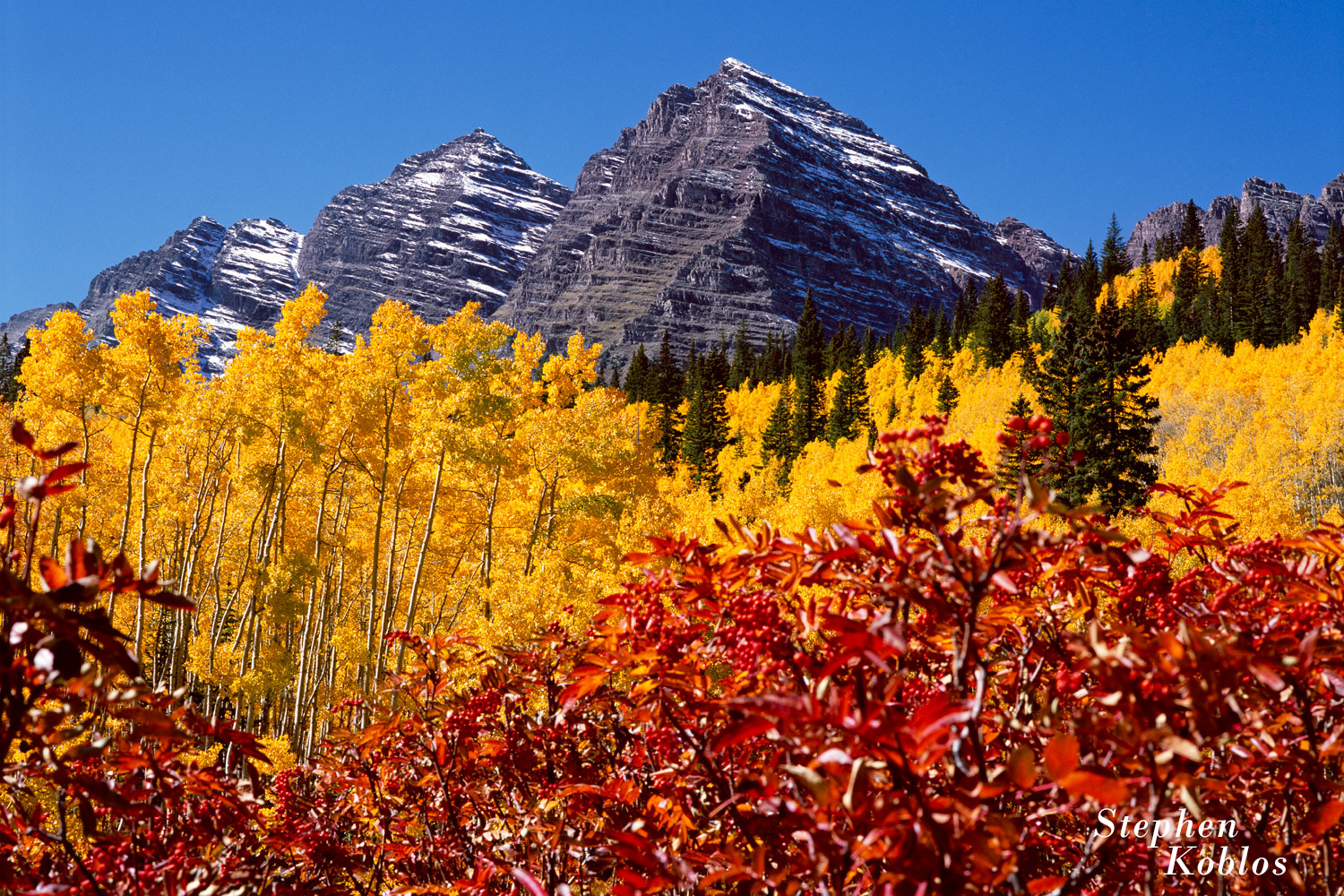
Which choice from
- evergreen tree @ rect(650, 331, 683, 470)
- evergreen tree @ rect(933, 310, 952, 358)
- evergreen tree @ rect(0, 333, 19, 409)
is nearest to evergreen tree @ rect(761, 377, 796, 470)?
evergreen tree @ rect(650, 331, 683, 470)

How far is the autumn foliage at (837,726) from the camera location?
112 cm

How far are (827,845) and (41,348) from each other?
1469 cm

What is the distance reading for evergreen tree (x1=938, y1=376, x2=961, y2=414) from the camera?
158ft

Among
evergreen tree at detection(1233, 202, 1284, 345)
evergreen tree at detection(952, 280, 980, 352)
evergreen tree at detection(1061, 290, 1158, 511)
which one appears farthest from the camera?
evergreen tree at detection(952, 280, 980, 352)

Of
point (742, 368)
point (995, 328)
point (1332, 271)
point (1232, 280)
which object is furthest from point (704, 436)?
point (1332, 271)

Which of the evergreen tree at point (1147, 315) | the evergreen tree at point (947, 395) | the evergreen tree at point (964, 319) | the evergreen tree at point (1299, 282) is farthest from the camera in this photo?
the evergreen tree at point (964, 319)

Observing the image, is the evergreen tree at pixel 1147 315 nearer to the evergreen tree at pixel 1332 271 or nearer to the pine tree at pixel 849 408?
the evergreen tree at pixel 1332 271

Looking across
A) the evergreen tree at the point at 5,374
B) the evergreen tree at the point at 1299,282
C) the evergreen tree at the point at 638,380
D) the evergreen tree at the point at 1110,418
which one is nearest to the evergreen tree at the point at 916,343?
the evergreen tree at the point at 638,380

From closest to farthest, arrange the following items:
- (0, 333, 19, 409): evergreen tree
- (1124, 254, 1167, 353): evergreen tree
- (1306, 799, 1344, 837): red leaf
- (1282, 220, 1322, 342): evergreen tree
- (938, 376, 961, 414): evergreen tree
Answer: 1. (1306, 799, 1344, 837): red leaf
2. (938, 376, 961, 414): evergreen tree
3. (0, 333, 19, 409): evergreen tree
4. (1124, 254, 1167, 353): evergreen tree
5. (1282, 220, 1322, 342): evergreen tree

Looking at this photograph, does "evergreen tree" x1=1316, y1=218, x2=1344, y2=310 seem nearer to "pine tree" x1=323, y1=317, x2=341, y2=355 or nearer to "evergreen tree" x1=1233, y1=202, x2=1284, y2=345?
"evergreen tree" x1=1233, y1=202, x2=1284, y2=345

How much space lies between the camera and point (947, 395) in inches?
1941

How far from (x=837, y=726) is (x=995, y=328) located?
6416 cm

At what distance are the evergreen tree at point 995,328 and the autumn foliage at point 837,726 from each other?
58.9m

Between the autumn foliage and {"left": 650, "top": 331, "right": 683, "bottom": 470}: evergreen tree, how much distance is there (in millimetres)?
42602
